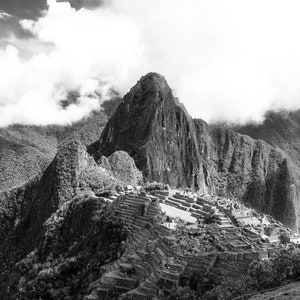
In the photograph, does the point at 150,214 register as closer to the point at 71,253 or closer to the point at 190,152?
the point at 71,253

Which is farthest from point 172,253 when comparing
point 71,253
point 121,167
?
point 121,167

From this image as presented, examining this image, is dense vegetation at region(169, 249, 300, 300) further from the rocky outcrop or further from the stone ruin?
the rocky outcrop

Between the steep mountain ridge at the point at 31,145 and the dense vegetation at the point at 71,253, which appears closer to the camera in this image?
the dense vegetation at the point at 71,253

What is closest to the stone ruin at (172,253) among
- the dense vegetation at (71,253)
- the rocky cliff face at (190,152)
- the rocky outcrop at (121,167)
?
the dense vegetation at (71,253)

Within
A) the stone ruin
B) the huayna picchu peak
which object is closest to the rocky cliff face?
the huayna picchu peak

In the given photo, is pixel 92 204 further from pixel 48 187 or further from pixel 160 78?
pixel 160 78

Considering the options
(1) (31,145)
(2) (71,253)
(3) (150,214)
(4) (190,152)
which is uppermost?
(1) (31,145)

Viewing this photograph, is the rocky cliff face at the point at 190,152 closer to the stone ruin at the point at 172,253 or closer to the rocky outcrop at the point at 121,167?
the rocky outcrop at the point at 121,167
